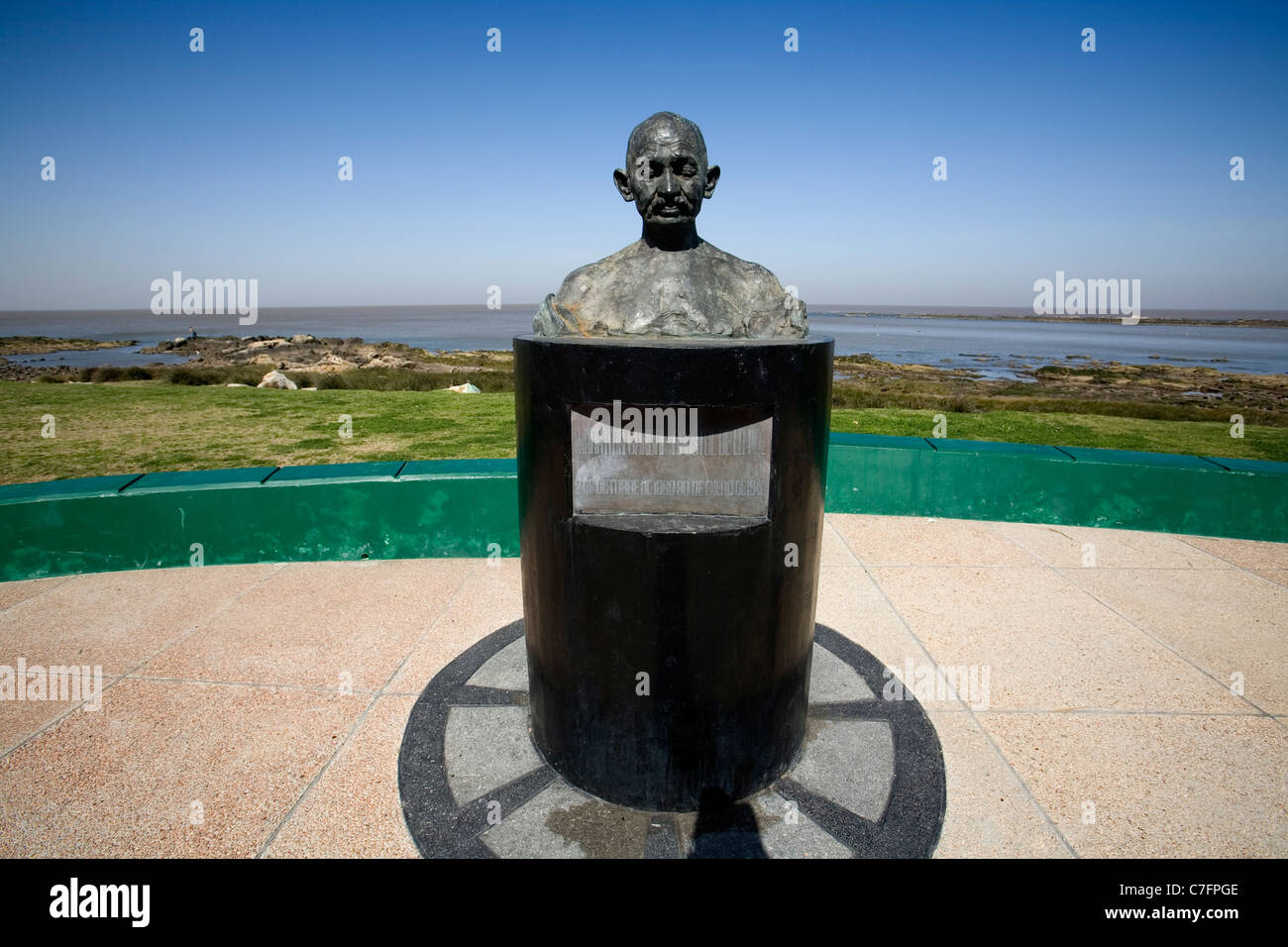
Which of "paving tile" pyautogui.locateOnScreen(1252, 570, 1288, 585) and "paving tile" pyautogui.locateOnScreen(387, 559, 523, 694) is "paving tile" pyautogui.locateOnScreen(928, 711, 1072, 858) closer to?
"paving tile" pyautogui.locateOnScreen(387, 559, 523, 694)

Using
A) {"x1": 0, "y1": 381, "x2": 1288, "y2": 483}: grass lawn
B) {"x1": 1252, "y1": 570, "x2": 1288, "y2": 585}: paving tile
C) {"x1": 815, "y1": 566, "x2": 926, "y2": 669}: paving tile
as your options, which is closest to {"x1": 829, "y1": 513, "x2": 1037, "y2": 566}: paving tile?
{"x1": 815, "y1": 566, "x2": 926, "y2": 669}: paving tile

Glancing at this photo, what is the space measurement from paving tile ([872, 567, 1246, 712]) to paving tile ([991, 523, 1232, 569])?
32 centimetres

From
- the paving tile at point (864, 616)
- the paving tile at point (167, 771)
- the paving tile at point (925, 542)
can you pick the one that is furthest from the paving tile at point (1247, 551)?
the paving tile at point (167, 771)

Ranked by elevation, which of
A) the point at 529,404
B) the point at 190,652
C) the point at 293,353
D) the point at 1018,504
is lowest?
the point at 190,652

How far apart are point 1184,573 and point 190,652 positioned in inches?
300

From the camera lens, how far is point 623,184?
3.16m

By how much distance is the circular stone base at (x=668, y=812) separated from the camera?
259 cm

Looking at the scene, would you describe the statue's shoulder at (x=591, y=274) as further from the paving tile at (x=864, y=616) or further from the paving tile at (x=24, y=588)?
the paving tile at (x=24, y=588)

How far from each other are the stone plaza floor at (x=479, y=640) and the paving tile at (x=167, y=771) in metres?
0.01

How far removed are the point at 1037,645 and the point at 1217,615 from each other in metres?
1.63

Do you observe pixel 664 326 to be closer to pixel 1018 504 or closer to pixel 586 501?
pixel 586 501

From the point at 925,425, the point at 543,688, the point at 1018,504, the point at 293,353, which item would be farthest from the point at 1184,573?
the point at 293,353

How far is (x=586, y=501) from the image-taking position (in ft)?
8.68
